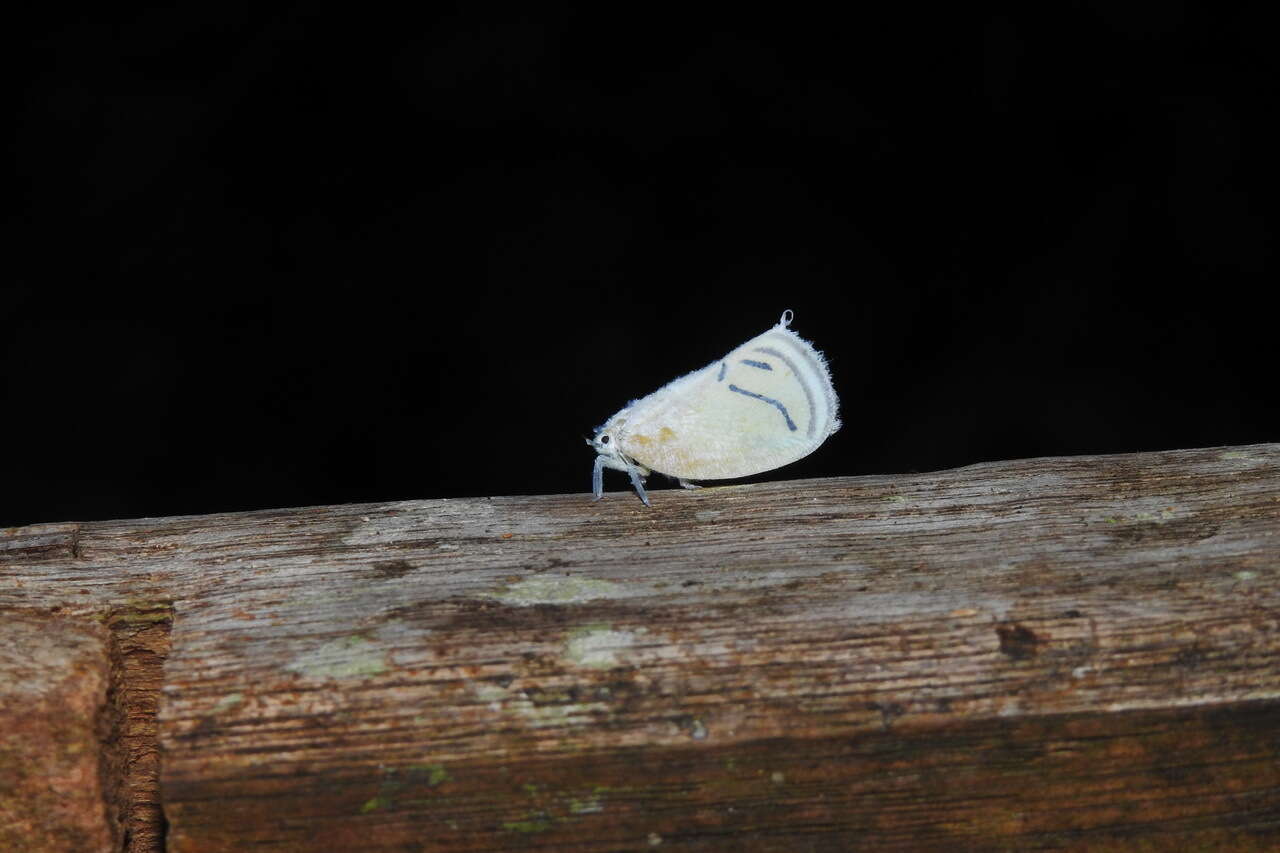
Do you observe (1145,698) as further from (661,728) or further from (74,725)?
(74,725)

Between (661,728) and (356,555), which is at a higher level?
(356,555)

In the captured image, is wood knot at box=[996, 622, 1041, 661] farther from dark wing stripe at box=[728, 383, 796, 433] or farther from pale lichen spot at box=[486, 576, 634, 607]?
dark wing stripe at box=[728, 383, 796, 433]

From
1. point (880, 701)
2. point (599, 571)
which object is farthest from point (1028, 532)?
point (599, 571)

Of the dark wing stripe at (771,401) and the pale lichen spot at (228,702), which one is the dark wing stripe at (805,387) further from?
the pale lichen spot at (228,702)

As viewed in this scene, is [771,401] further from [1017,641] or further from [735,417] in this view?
[1017,641]

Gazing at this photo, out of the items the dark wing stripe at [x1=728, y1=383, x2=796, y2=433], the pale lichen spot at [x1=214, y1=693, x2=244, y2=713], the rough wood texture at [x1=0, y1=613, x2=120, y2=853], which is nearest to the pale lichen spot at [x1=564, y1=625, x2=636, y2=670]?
the pale lichen spot at [x1=214, y1=693, x2=244, y2=713]

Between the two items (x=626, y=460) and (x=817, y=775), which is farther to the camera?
(x=626, y=460)

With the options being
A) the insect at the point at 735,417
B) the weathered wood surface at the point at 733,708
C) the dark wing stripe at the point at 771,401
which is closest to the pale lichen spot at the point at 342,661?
the weathered wood surface at the point at 733,708

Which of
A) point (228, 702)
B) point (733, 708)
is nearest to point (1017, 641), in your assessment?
point (733, 708)
